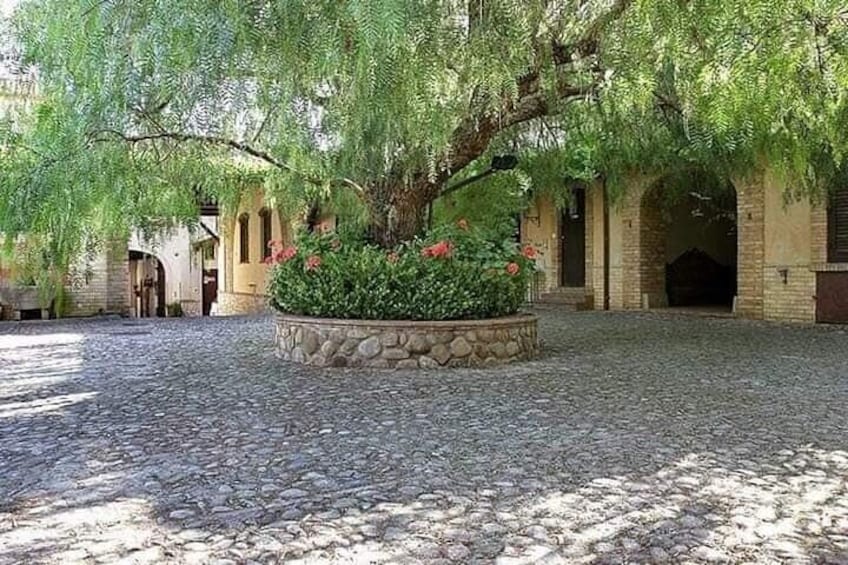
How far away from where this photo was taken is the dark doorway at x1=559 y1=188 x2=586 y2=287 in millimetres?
15062

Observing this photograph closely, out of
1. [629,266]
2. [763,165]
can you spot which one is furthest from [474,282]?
[629,266]

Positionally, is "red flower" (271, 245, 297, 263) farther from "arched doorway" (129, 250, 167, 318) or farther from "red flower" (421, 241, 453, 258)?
"arched doorway" (129, 250, 167, 318)

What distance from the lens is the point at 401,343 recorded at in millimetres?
6738

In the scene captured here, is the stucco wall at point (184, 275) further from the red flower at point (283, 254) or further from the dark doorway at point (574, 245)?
the red flower at point (283, 254)

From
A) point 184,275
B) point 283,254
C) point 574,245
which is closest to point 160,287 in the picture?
point 184,275

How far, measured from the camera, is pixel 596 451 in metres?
3.82

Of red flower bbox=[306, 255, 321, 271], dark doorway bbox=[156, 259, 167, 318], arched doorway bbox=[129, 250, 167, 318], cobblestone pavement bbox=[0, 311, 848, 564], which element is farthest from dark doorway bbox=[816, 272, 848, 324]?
arched doorway bbox=[129, 250, 167, 318]

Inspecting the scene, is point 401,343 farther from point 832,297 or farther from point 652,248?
point 652,248

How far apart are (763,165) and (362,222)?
20.1 feet

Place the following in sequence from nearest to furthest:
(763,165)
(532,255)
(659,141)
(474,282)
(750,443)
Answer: (750,443), (474,282), (532,255), (659,141), (763,165)

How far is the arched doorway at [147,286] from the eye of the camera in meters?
21.4

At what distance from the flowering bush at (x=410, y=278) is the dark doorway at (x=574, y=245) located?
25.0 ft

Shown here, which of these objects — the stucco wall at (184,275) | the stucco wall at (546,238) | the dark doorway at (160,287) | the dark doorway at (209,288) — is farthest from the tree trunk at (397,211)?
the dark doorway at (209,288)

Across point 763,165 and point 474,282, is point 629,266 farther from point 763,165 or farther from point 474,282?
point 474,282
